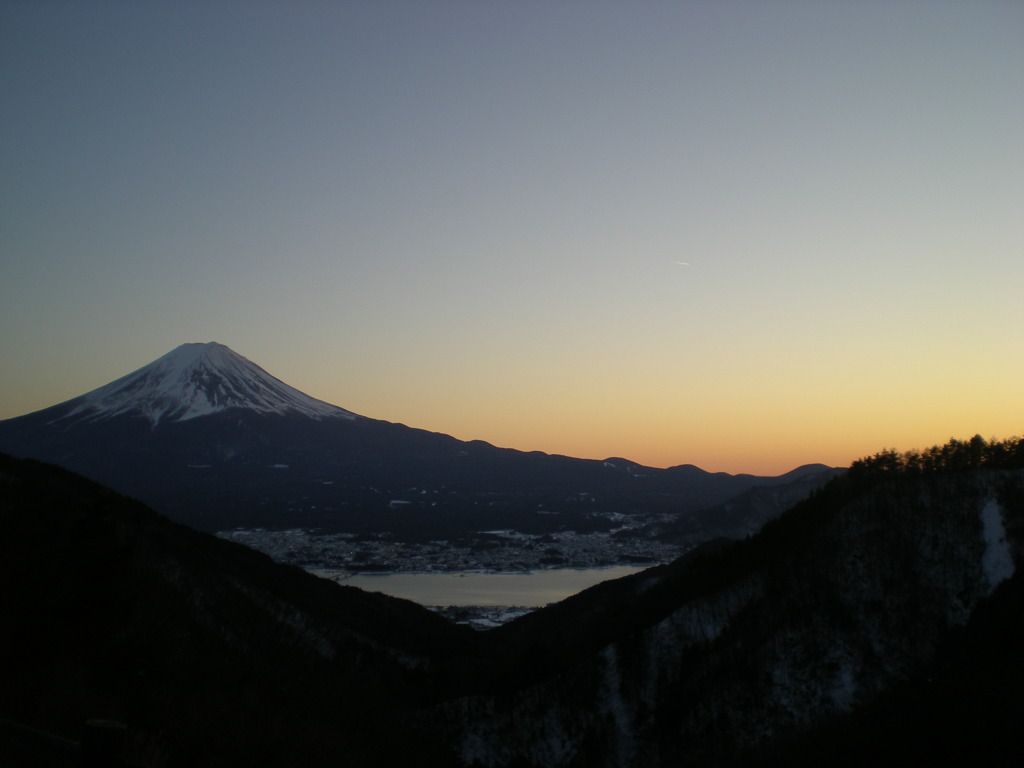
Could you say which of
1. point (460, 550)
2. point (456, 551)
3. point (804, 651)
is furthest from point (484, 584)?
point (804, 651)

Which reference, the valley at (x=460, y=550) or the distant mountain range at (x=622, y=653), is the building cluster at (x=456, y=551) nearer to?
the valley at (x=460, y=550)

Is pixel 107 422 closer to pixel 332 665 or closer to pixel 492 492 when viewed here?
pixel 492 492

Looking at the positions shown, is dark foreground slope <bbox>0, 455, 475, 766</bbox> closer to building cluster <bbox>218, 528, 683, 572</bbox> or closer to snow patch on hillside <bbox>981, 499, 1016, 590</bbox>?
snow patch on hillside <bbox>981, 499, 1016, 590</bbox>

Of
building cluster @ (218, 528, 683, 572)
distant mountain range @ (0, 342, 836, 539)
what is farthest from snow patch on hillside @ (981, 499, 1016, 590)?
distant mountain range @ (0, 342, 836, 539)

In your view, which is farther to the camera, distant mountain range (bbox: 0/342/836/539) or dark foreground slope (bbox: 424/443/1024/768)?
distant mountain range (bbox: 0/342/836/539)

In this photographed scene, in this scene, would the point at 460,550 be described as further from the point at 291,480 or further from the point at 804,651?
the point at 804,651

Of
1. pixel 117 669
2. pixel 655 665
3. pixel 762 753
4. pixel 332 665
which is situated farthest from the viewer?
pixel 332 665

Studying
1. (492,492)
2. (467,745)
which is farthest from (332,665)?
(492,492)
